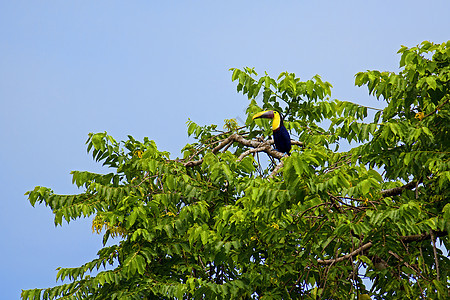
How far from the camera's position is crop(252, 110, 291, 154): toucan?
761 cm

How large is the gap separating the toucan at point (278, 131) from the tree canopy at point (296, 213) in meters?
0.19

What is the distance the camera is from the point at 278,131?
8.38 m

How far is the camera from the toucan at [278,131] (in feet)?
25.0

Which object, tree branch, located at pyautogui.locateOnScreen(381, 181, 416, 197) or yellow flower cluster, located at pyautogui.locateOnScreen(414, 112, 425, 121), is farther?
tree branch, located at pyautogui.locateOnScreen(381, 181, 416, 197)

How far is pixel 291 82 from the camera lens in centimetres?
753

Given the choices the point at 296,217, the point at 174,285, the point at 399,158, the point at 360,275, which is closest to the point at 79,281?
the point at 174,285

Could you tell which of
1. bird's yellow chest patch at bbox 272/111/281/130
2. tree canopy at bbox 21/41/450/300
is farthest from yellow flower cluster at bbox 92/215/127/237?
bird's yellow chest patch at bbox 272/111/281/130

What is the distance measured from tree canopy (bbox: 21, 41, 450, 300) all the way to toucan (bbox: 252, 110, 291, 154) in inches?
7.6

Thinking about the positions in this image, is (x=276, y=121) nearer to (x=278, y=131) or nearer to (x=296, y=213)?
(x=278, y=131)

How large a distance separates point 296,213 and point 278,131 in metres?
2.64

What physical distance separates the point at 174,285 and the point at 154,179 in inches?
58.9

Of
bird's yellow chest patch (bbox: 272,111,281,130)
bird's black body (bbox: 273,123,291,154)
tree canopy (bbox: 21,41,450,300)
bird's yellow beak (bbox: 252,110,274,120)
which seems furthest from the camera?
bird's black body (bbox: 273,123,291,154)

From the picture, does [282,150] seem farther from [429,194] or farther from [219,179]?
[429,194]

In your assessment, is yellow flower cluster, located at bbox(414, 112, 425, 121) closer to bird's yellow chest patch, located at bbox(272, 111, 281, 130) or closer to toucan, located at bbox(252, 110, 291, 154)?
toucan, located at bbox(252, 110, 291, 154)
